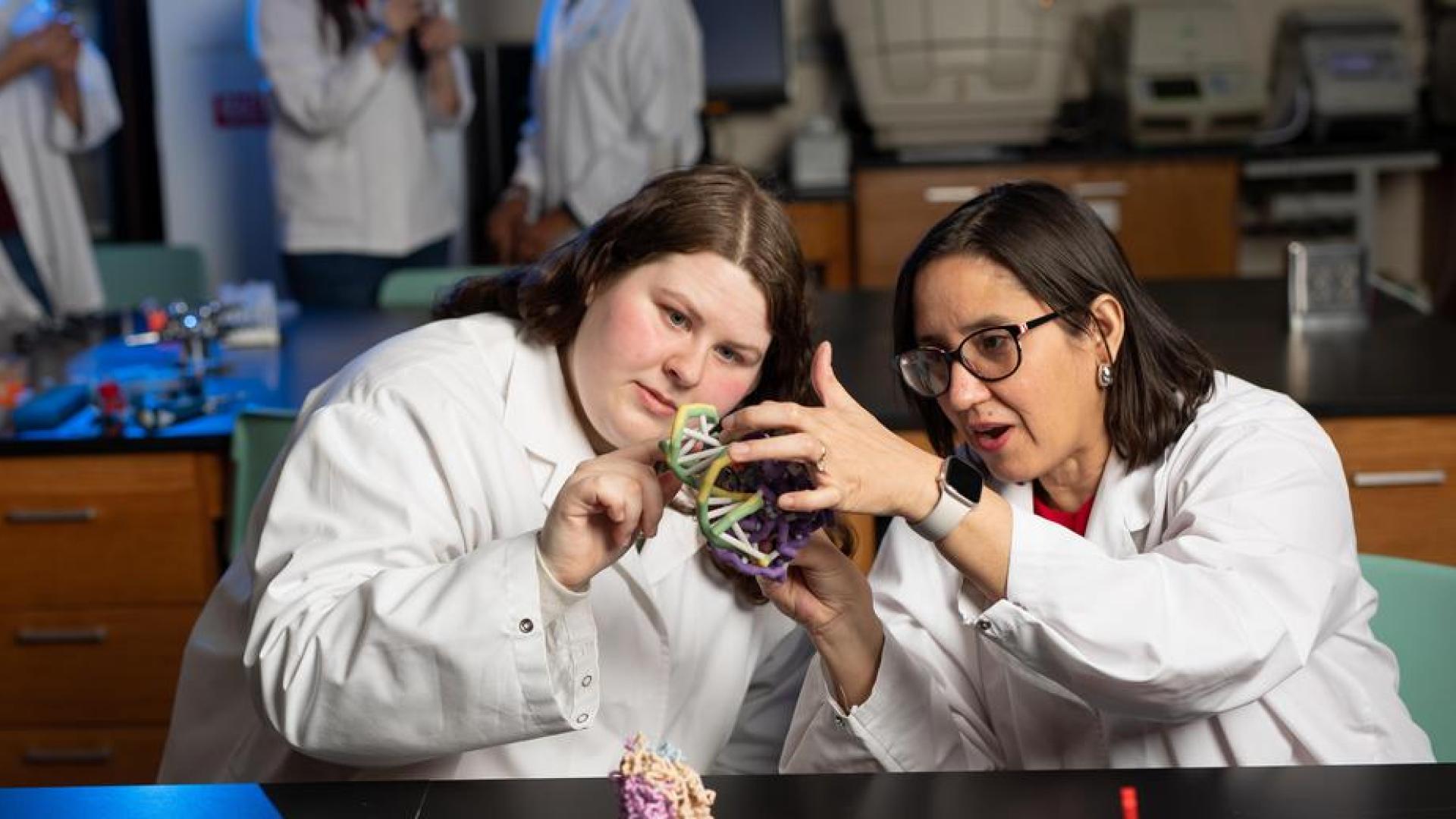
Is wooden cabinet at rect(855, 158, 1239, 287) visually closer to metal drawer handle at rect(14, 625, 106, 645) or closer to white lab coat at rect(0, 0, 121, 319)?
white lab coat at rect(0, 0, 121, 319)

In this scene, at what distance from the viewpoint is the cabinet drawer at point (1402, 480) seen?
255cm

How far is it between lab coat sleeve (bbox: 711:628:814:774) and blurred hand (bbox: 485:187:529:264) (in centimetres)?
285

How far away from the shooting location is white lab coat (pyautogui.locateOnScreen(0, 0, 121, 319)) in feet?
12.7

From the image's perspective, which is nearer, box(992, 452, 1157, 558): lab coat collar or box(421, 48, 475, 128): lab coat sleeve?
box(992, 452, 1157, 558): lab coat collar

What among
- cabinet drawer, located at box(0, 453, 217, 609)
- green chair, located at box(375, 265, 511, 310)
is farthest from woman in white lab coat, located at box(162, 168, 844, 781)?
green chair, located at box(375, 265, 511, 310)

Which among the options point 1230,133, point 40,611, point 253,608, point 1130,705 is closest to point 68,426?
point 40,611

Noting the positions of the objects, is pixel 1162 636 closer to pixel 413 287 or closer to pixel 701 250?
pixel 701 250

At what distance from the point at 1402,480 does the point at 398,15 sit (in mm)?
2581

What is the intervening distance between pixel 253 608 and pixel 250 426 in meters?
1.06

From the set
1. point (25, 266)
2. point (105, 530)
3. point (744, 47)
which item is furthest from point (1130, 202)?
point (105, 530)

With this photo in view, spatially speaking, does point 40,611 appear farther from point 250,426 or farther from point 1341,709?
point 1341,709

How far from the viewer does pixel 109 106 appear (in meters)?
3.97

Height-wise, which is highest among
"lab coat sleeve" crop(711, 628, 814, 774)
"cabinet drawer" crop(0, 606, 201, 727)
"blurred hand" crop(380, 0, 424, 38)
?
"blurred hand" crop(380, 0, 424, 38)

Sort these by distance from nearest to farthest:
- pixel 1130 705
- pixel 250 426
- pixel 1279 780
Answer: pixel 1279 780 → pixel 1130 705 → pixel 250 426
